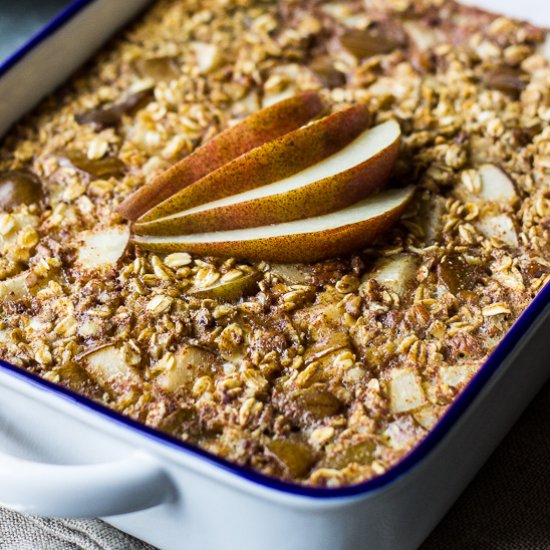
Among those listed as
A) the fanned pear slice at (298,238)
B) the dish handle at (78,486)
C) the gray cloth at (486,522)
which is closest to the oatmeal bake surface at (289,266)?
the fanned pear slice at (298,238)

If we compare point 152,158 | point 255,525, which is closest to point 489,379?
point 255,525

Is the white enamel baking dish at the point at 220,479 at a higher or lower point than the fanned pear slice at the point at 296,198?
Answer: lower

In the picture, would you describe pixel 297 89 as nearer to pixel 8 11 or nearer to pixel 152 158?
pixel 152 158

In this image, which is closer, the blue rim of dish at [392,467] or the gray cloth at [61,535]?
the blue rim of dish at [392,467]

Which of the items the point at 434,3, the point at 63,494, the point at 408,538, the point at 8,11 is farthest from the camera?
the point at 8,11

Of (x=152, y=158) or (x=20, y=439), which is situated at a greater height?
(x=152, y=158)

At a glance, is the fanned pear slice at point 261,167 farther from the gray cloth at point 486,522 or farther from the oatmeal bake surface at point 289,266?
the gray cloth at point 486,522

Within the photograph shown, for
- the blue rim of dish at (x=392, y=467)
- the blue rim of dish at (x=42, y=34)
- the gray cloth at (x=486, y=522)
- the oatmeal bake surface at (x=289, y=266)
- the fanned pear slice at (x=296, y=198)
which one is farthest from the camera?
the blue rim of dish at (x=42, y=34)
